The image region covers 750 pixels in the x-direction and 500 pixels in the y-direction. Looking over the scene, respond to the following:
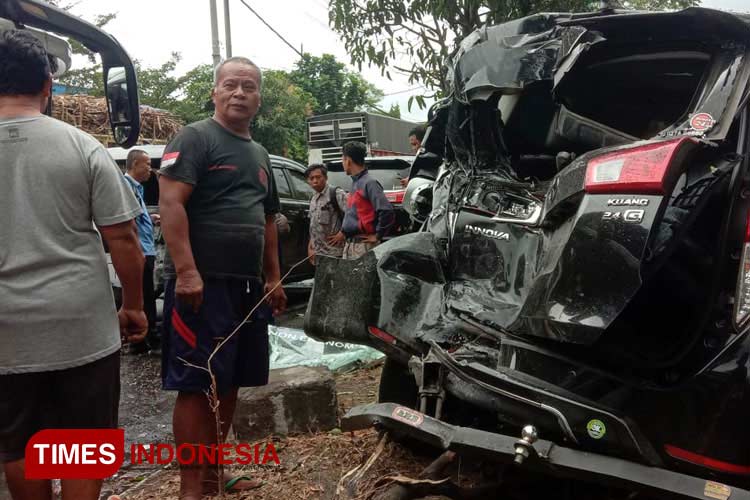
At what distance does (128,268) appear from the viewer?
222 centimetres

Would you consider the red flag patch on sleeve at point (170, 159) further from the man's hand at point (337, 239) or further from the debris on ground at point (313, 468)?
the man's hand at point (337, 239)

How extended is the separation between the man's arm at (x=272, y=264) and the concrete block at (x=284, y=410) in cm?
51

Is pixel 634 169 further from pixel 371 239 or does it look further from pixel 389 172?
pixel 389 172

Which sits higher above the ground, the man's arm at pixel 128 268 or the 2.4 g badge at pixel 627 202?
the 2.4 g badge at pixel 627 202

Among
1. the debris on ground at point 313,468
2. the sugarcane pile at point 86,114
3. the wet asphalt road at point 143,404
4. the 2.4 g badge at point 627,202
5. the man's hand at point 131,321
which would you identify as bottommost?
the wet asphalt road at point 143,404

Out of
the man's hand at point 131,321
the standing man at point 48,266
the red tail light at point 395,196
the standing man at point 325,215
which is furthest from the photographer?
the red tail light at point 395,196

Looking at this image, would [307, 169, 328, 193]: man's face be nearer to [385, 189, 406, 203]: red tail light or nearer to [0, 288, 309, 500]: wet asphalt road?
[385, 189, 406, 203]: red tail light

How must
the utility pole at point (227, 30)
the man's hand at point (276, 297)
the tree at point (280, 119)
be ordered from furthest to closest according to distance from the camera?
the tree at point (280, 119) < the utility pole at point (227, 30) < the man's hand at point (276, 297)

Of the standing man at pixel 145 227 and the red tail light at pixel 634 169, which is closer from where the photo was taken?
the red tail light at pixel 634 169

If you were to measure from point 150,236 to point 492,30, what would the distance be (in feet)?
11.8

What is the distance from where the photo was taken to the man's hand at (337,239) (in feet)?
20.0

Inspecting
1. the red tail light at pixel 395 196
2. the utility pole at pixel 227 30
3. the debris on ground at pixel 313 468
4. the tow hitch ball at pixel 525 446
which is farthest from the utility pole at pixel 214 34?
the tow hitch ball at pixel 525 446

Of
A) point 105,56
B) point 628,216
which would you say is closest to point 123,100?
point 105,56

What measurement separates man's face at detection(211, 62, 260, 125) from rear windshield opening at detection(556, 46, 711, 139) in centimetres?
133
